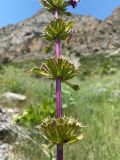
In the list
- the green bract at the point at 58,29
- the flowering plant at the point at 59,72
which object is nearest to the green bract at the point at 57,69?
the flowering plant at the point at 59,72

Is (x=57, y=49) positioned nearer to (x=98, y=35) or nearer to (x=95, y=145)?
(x=95, y=145)

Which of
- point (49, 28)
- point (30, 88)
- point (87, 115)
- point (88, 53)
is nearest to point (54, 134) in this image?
point (49, 28)

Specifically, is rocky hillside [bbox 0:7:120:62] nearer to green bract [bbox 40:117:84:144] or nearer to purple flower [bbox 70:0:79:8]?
purple flower [bbox 70:0:79:8]

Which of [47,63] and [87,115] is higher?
[47,63]

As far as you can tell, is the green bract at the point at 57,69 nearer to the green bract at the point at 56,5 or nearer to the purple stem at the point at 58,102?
the purple stem at the point at 58,102

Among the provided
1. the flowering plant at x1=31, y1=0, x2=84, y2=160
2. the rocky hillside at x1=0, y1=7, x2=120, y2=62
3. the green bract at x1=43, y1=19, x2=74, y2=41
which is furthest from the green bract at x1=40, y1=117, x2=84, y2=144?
the rocky hillside at x1=0, y1=7, x2=120, y2=62

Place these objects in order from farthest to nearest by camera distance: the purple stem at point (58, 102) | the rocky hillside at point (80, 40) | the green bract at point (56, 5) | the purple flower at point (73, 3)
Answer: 1. the rocky hillside at point (80, 40)
2. the green bract at point (56, 5)
3. the purple flower at point (73, 3)
4. the purple stem at point (58, 102)
